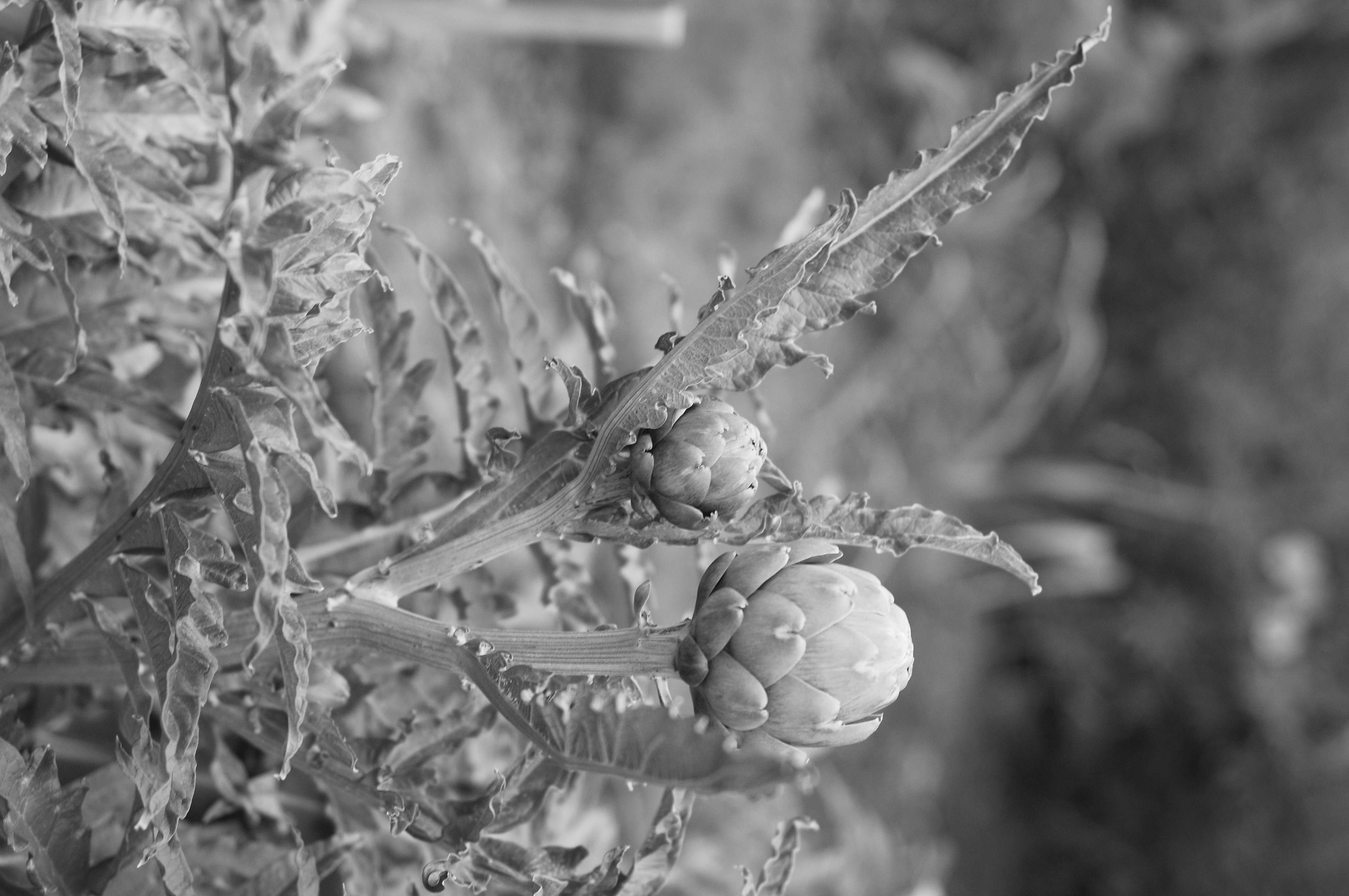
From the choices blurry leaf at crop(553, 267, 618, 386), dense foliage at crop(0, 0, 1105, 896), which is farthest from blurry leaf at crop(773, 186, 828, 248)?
blurry leaf at crop(553, 267, 618, 386)

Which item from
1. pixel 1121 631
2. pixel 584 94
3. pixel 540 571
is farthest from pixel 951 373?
pixel 540 571

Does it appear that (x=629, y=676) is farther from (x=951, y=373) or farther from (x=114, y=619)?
(x=951, y=373)

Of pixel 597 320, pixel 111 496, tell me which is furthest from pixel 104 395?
pixel 597 320

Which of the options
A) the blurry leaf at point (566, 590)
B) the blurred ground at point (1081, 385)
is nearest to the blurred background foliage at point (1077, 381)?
the blurred ground at point (1081, 385)

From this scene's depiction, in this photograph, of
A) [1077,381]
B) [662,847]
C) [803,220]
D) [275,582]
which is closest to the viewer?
[275,582]

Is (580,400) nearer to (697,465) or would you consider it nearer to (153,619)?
(697,465)

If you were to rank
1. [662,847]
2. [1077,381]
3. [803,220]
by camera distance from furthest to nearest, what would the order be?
1. [1077,381]
2. [803,220]
3. [662,847]

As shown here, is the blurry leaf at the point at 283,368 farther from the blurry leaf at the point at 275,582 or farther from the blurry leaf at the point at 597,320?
the blurry leaf at the point at 597,320
